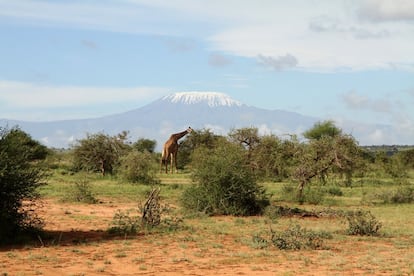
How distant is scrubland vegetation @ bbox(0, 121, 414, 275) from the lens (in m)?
14.4

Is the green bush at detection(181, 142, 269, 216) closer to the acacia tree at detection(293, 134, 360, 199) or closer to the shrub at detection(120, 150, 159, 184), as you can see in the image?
the acacia tree at detection(293, 134, 360, 199)

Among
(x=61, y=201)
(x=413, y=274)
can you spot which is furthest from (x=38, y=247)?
(x=61, y=201)

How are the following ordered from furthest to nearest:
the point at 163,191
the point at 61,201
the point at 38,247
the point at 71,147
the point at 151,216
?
the point at 71,147
the point at 163,191
the point at 61,201
the point at 151,216
the point at 38,247

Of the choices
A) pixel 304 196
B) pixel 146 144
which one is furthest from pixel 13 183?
pixel 146 144

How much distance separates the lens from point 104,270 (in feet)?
38.0

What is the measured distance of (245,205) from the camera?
22172 mm

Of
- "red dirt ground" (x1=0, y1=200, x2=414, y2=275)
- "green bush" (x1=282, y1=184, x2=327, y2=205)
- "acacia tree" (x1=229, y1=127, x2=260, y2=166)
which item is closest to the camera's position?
"red dirt ground" (x1=0, y1=200, x2=414, y2=275)

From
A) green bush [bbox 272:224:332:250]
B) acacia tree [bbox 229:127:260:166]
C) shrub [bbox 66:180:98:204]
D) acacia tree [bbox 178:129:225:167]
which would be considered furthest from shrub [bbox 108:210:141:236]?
acacia tree [bbox 178:129:225:167]

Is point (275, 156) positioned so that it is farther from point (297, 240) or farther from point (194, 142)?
point (194, 142)

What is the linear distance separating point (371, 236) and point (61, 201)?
13724mm

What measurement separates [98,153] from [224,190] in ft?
68.0

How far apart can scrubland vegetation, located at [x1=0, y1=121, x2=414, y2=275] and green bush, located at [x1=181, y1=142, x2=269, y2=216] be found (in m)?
0.04

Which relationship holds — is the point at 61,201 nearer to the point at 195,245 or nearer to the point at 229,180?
the point at 229,180

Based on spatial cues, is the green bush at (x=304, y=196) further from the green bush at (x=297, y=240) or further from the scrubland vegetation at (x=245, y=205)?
the green bush at (x=297, y=240)
